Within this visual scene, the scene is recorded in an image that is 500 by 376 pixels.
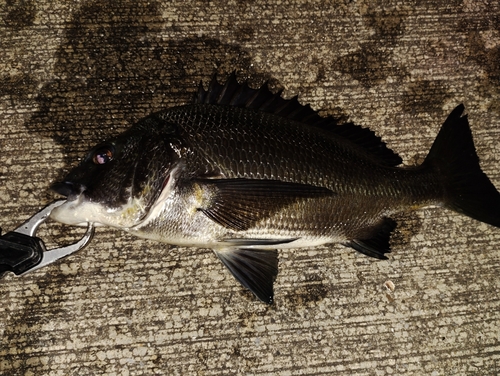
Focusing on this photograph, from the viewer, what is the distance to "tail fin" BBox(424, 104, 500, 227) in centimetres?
238

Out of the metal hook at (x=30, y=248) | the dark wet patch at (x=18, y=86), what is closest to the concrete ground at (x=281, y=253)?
the dark wet patch at (x=18, y=86)

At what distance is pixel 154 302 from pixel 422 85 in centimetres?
215

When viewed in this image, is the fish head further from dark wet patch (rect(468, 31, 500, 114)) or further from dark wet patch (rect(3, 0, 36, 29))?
dark wet patch (rect(468, 31, 500, 114))

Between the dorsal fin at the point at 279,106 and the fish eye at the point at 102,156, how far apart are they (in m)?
0.56

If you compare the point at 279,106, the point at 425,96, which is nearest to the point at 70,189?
the point at 279,106

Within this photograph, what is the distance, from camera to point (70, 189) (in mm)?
2010

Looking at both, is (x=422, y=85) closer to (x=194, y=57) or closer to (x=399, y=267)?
(x=399, y=267)

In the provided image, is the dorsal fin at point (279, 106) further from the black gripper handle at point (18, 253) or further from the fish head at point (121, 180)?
the black gripper handle at point (18, 253)

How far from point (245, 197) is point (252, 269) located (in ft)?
A: 1.42

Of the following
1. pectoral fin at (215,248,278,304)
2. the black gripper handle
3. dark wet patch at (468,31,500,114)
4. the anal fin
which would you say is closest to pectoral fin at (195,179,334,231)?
pectoral fin at (215,248,278,304)

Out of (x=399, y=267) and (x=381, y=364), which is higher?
(x=399, y=267)

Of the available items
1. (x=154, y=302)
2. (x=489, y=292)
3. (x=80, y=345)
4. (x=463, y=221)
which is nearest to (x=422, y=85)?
(x=463, y=221)

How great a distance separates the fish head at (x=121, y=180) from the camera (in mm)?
2014

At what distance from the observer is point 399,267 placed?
8.41ft
